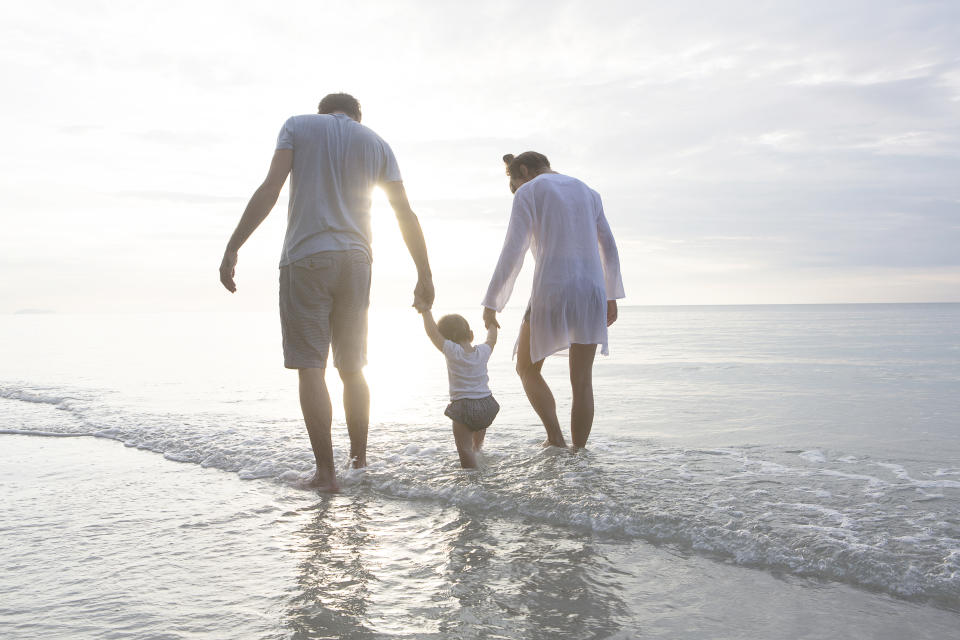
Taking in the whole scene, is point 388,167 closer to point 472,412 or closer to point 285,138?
point 285,138

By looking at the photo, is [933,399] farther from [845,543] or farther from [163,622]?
[163,622]

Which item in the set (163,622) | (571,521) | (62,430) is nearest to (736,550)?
(571,521)

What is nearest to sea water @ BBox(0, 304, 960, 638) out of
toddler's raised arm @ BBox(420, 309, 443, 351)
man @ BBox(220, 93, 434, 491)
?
man @ BBox(220, 93, 434, 491)

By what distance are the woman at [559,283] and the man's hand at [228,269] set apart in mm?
1640

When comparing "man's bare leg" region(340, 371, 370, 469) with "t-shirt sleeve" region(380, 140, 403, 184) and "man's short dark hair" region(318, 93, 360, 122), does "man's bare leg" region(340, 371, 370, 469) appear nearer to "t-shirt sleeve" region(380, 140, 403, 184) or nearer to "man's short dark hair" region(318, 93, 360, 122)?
"t-shirt sleeve" region(380, 140, 403, 184)

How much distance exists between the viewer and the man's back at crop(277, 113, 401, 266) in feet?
12.7

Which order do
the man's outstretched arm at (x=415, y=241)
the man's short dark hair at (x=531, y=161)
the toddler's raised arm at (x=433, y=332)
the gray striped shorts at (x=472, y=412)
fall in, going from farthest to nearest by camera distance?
1. the man's short dark hair at (x=531, y=161)
2. the toddler's raised arm at (x=433, y=332)
3. the gray striped shorts at (x=472, y=412)
4. the man's outstretched arm at (x=415, y=241)

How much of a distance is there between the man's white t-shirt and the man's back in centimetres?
93

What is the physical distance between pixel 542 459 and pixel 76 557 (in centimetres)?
266

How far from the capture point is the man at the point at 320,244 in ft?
12.6

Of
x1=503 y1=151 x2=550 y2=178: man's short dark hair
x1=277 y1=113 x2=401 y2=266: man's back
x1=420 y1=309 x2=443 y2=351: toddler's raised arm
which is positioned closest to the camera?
x1=277 y1=113 x2=401 y2=266: man's back

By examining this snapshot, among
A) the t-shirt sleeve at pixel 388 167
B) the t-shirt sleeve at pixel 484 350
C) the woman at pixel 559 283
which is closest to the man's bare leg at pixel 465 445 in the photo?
the t-shirt sleeve at pixel 484 350

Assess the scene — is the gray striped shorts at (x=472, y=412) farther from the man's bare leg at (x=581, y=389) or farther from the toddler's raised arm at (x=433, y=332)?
the man's bare leg at (x=581, y=389)

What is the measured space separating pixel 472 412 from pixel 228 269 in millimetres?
1726
